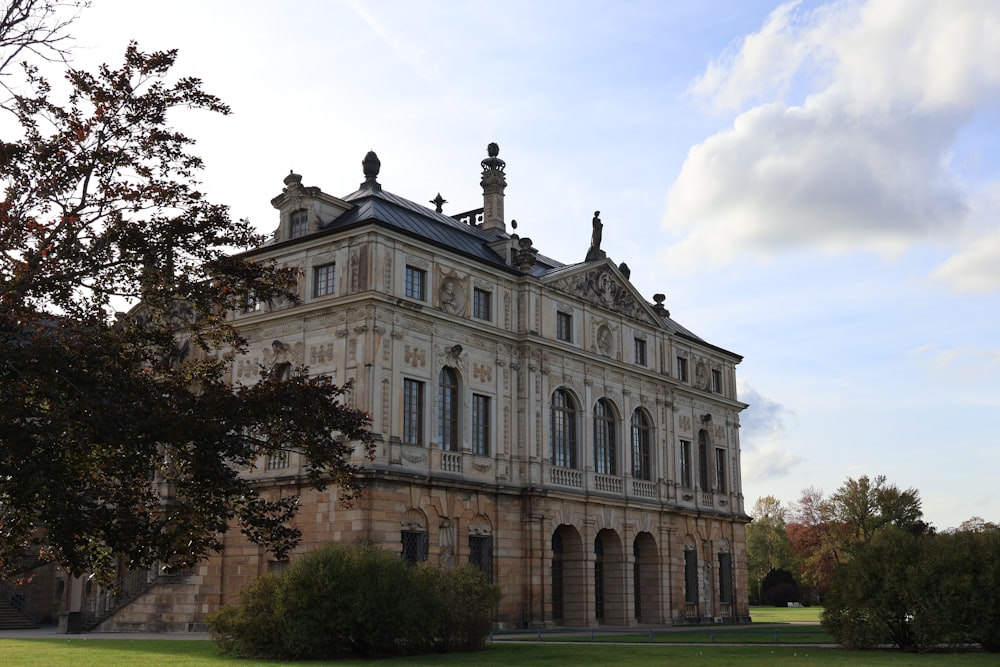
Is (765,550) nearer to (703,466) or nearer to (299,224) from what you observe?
(703,466)

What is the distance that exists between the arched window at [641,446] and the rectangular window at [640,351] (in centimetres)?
229

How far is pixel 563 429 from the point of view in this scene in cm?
4266

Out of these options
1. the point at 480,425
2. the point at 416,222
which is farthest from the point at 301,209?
the point at 480,425

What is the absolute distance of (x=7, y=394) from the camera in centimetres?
1468

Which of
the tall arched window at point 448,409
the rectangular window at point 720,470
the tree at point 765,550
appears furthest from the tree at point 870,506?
the tall arched window at point 448,409

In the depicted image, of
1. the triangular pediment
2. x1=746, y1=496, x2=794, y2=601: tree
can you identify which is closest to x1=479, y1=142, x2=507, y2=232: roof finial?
the triangular pediment

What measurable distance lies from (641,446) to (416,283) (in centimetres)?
1567

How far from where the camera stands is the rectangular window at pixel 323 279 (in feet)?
120

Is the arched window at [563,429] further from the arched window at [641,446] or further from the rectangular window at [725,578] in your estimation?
the rectangular window at [725,578]

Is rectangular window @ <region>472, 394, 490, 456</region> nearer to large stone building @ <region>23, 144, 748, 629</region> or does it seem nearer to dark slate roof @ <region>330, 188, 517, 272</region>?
large stone building @ <region>23, 144, 748, 629</region>

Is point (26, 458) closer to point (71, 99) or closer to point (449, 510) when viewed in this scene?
point (71, 99)

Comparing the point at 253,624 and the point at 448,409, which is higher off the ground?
the point at 448,409

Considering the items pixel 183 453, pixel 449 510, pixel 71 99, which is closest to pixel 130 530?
pixel 183 453

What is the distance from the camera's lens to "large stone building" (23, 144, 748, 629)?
35094 millimetres
